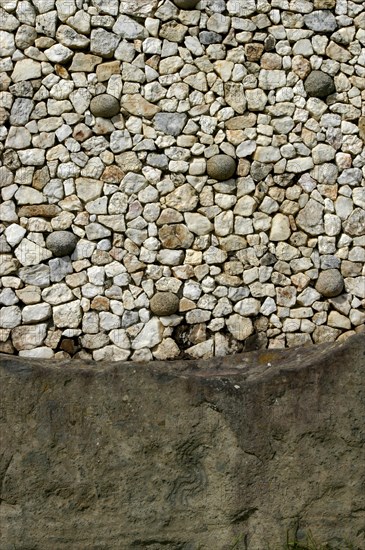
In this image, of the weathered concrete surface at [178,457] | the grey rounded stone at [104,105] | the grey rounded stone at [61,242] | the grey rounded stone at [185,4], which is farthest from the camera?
the grey rounded stone at [185,4]

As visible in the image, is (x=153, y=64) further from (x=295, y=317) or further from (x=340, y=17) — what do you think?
(x=295, y=317)

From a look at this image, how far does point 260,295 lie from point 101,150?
5.31 feet

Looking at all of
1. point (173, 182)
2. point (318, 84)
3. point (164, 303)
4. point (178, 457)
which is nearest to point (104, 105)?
point (173, 182)

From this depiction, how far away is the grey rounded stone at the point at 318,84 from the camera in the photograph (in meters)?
5.35

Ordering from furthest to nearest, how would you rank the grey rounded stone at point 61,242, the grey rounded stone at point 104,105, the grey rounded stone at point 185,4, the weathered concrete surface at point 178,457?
the grey rounded stone at point 185,4 < the grey rounded stone at point 104,105 < the grey rounded stone at point 61,242 < the weathered concrete surface at point 178,457

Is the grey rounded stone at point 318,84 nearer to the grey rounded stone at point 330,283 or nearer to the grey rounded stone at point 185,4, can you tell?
the grey rounded stone at point 185,4

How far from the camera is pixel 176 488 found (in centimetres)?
409

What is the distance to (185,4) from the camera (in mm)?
5328

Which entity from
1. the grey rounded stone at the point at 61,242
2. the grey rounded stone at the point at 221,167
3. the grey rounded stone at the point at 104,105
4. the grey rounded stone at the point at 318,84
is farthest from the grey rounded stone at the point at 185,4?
the grey rounded stone at the point at 61,242

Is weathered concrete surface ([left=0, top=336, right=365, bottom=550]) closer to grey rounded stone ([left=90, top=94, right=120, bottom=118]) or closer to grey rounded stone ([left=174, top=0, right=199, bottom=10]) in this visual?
grey rounded stone ([left=90, top=94, right=120, bottom=118])

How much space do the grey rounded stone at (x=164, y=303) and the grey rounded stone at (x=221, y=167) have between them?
96 centimetres

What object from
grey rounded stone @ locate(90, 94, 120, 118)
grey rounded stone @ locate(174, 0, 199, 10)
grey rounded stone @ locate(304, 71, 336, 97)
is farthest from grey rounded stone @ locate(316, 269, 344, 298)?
grey rounded stone @ locate(174, 0, 199, 10)

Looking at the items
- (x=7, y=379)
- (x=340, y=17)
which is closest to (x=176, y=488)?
(x=7, y=379)

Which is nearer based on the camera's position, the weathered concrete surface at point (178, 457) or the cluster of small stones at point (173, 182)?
the weathered concrete surface at point (178, 457)
